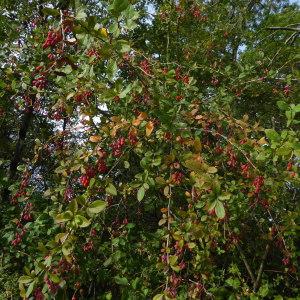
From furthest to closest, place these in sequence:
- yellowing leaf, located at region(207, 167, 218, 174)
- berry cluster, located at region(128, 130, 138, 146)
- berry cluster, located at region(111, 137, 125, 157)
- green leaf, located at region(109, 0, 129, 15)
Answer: berry cluster, located at region(111, 137, 125, 157) < berry cluster, located at region(128, 130, 138, 146) < yellowing leaf, located at region(207, 167, 218, 174) < green leaf, located at region(109, 0, 129, 15)

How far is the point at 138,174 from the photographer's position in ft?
7.82

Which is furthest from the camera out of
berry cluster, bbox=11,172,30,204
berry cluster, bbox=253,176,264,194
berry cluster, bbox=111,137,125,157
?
berry cluster, bbox=11,172,30,204

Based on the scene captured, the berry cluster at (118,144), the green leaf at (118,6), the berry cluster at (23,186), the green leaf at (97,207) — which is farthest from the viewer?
the berry cluster at (23,186)

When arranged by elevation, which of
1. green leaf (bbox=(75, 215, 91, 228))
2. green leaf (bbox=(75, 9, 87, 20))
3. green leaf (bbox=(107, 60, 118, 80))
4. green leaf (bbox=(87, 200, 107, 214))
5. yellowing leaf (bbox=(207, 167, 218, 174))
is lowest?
green leaf (bbox=(75, 215, 91, 228))

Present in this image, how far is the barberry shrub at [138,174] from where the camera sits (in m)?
1.84

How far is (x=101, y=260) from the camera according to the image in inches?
154

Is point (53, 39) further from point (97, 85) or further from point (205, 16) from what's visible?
point (205, 16)

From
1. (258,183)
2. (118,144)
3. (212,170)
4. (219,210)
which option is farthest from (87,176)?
(258,183)

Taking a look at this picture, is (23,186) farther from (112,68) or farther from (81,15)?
(81,15)

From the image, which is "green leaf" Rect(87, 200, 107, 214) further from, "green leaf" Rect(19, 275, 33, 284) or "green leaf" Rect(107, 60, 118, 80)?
"green leaf" Rect(107, 60, 118, 80)

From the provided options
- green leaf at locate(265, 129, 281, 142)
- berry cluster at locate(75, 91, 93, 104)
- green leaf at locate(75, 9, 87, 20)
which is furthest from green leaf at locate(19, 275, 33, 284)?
berry cluster at locate(75, 91, 93, 104)

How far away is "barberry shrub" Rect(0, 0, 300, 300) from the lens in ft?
6.04

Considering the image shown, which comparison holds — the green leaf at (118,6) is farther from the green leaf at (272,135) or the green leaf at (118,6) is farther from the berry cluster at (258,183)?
the berry cluster at (258,183)

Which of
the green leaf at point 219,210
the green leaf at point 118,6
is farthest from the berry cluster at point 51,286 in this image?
the green leaf at point 118,6
